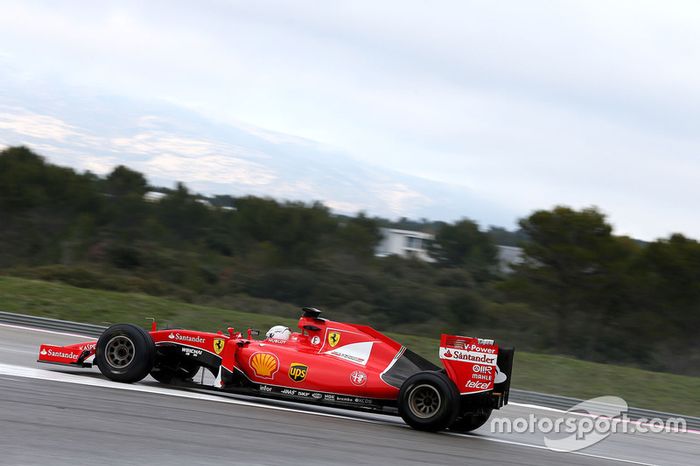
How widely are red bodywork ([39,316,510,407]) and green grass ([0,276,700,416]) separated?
7477 mm

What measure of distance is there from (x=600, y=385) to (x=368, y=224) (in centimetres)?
2898

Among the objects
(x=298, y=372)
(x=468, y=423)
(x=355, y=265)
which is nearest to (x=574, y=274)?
(x=355, y=265)

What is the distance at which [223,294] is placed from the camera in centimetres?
3541

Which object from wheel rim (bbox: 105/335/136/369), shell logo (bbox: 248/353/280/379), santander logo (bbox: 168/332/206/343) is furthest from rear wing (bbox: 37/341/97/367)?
shell logo (bbox: 248/353/280/379)

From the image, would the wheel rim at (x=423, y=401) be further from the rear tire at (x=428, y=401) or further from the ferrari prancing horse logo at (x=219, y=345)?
the ferrari prancing horse logo at (x=219, y=345)

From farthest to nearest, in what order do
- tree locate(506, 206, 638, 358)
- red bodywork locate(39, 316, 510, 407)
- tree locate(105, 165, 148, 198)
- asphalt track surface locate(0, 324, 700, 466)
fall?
tree locate(105, 165, 148, 198) → tree locate(506, 206, 638, 358) → red bodywork locate(39, 316, 510, 407) → asphalt track surface locate(0, 324, 700, 466)

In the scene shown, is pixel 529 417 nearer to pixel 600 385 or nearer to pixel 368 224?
pixel 600 385

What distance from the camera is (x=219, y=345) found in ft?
31.6

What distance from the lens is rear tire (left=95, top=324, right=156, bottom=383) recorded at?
955 centimetres

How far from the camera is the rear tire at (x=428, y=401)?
8.89m

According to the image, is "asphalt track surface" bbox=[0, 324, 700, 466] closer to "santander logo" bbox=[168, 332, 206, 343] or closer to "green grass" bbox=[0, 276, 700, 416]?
"santander logo" bbox=[168, 332, 206, 343]

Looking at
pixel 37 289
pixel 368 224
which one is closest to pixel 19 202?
pixel 368 224

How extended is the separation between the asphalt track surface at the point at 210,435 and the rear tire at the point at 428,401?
0.49 ft

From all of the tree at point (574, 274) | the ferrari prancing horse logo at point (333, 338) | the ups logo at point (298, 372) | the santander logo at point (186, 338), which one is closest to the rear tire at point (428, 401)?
the ferrari prancing horse logo at point (333, 338)
